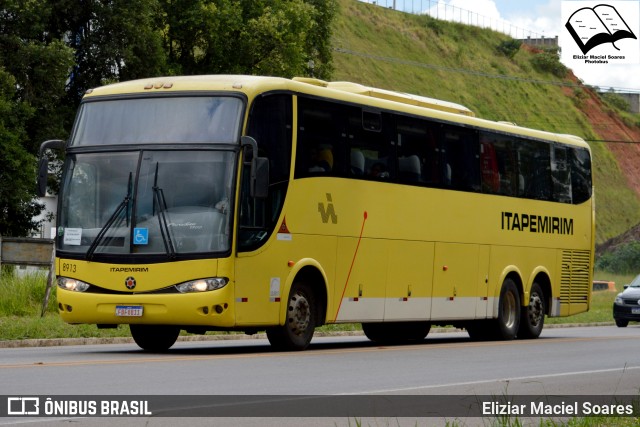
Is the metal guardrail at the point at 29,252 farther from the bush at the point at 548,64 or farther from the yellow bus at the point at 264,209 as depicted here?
the bush at the point at 548,64

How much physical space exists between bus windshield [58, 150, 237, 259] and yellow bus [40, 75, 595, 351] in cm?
2

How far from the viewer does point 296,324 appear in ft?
67.4

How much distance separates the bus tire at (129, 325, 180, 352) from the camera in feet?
69.0

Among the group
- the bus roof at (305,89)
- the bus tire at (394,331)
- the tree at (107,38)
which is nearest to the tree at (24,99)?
the tree at (107,38)

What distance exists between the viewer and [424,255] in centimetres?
2448

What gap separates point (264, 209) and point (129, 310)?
2.39 meters

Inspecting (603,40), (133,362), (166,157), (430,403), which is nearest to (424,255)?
(166,157)

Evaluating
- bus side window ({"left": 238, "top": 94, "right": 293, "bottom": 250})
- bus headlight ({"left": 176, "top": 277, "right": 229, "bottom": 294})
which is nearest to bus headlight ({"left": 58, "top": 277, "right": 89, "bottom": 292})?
bus headlight ({"left": 176, "top": 277, "right": 229, "bottom": 294})

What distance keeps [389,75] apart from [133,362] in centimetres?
9137

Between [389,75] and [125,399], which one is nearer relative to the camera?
[125,399]

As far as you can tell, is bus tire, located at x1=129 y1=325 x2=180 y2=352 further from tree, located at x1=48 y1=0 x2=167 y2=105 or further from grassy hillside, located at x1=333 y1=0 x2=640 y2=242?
grassy hillside, located at x1=333 y1=0 x2=640 y2=242

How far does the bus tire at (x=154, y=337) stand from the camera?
21.0m

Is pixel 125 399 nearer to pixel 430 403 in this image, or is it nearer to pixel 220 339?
pixel 430 403

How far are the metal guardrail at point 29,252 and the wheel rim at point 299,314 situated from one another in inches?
319
